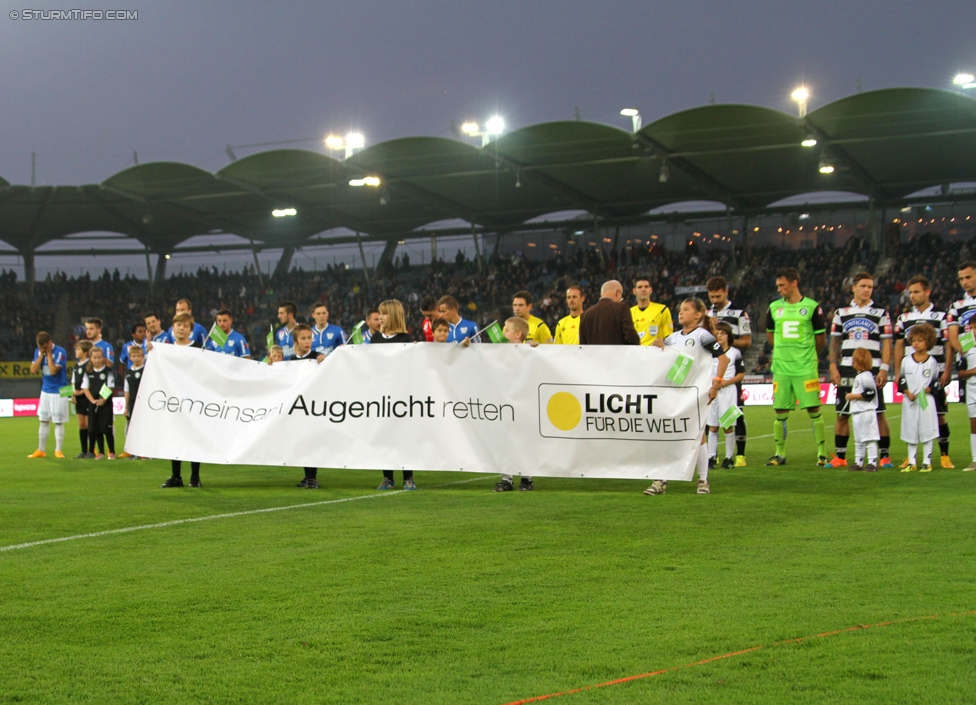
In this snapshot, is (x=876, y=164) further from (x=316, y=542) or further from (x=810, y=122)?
(x=316, y=542)

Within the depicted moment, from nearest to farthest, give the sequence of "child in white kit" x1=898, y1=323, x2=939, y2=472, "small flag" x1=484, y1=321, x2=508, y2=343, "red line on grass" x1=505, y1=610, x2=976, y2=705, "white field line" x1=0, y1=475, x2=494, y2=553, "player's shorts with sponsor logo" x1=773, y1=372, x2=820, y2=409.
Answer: "red line on grass" x1=505, y1=610, x2=976, y2=705 → "white field line" x1=0, y1=475, x2=494, y2=553 → "small flag" x1=484, y1=321, x2=508, y2=343 → "child in white kit" x1=898, y1=323, x2=939, y2=472 → "player's shorts with sponsor logo" x1=773, y1=372, x2=820, y2=409

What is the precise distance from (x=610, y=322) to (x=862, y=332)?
11.5 ft

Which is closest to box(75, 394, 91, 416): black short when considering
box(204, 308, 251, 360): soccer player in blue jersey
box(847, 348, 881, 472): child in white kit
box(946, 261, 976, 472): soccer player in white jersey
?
box(204, 308, 251, 360): soccer player in blue jersey

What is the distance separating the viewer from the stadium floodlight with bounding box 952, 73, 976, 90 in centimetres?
2722

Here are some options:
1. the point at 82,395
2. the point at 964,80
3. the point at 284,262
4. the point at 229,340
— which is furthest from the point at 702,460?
the point at 284,262

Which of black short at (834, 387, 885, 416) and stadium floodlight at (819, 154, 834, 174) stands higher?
stadium floodlight at (819, 154, 834, 174)

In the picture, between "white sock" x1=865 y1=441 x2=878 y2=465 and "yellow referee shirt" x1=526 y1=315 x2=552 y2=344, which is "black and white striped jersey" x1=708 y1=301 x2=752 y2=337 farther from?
"yellow referee shirt" x1=526 y1=315 x2=552 y2=344

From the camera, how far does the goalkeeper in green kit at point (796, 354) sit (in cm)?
Result: 1165

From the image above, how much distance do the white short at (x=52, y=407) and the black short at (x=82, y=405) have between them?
0.25m

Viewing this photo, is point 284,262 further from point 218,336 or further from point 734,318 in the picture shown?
point 734,318

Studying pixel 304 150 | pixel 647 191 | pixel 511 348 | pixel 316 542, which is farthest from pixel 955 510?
pixel 647 191

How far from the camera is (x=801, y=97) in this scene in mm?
28922

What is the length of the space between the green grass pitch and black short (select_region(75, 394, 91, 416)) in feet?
22.2

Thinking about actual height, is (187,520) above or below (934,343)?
below
